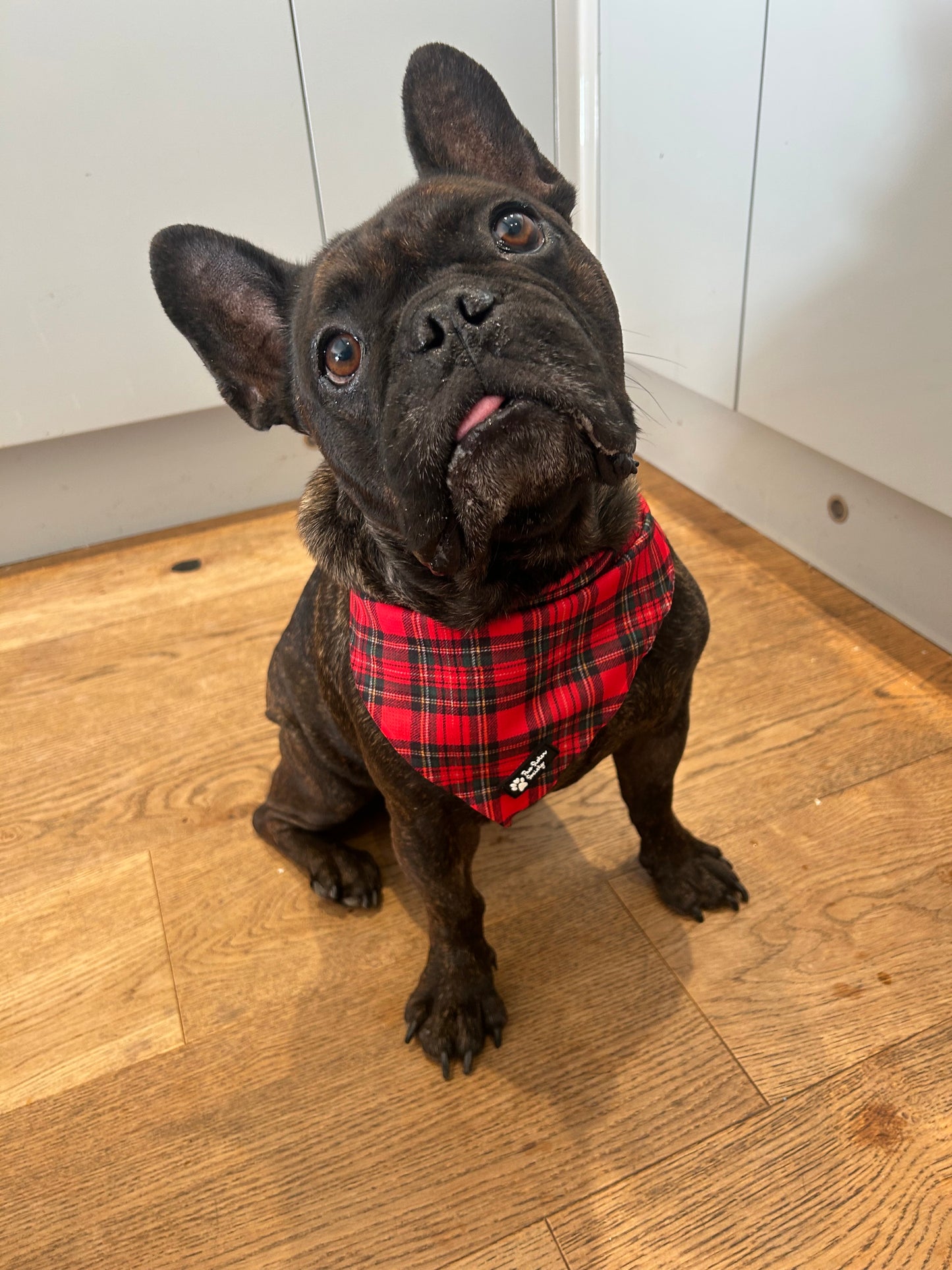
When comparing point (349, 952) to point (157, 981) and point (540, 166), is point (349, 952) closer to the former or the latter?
point (157, 981)

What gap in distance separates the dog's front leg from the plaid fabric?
115mm

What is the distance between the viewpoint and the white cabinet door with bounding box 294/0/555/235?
112 inches

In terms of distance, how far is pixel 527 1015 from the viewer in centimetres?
175

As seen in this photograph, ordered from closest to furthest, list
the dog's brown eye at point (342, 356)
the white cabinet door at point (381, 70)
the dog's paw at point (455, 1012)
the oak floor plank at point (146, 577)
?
the dog's brown eye at point (342, 356) → the dog's paw at point (455, 1012) → the white cabinet door at point (381, 70) → the oak floor plank at point (146, 577)

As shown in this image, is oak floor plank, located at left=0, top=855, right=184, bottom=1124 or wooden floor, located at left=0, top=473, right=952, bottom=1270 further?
oak floor plank, located at left=0, top=855, right=184, bottom=1124

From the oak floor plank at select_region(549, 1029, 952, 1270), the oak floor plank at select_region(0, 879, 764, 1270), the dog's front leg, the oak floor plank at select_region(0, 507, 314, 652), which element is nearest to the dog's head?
the dog's front leg

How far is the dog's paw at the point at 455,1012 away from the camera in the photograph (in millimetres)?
1674

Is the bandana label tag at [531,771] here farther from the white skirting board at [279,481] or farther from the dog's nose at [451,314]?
the white skirting board at [279,481]

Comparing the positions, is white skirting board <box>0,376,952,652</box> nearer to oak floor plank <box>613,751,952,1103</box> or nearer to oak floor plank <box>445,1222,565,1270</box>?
oak floor plank <box>613,751,952,1103</box>

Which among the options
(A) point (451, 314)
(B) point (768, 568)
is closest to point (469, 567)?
(A) point (451, 314)

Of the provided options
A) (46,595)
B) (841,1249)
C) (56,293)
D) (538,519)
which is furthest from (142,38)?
(841,1249)

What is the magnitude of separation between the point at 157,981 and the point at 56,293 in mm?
2195

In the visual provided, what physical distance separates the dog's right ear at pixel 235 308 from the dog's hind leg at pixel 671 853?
0.93 meters

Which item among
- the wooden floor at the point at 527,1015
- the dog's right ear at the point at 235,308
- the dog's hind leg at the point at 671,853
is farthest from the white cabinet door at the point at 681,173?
the dog's right ear at the point at 235,308
